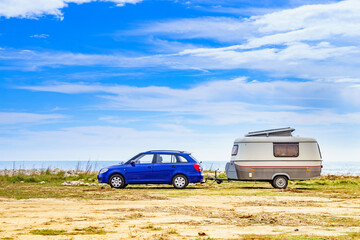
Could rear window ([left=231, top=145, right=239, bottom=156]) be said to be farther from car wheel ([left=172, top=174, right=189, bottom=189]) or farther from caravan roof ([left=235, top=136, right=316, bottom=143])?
car wheel ([left=172, top=174, right=189, bottom=189])

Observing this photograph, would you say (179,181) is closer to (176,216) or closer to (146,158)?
(146,158)

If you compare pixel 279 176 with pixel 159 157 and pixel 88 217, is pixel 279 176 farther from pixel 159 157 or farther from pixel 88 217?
pixel 88 217

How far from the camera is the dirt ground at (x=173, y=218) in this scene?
9828 millimetres

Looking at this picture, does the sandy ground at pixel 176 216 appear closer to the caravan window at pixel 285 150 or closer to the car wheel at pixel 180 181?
the car wheel at pixel 180 181

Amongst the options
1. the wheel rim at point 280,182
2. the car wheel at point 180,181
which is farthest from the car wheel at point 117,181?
the wheel rim at point 280,182

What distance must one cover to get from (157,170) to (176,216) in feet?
33.2

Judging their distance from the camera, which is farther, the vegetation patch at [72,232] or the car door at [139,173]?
the car door at [139,173]

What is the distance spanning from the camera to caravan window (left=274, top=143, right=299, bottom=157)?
77.6 ft

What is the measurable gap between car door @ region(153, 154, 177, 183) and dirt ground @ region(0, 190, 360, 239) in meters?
5.23

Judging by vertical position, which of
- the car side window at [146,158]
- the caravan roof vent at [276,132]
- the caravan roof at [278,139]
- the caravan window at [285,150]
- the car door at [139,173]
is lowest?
the car door at [139,173]

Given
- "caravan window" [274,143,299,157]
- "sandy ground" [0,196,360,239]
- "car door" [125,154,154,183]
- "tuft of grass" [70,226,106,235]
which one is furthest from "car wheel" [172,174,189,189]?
"tuft of grass" [70,226,106,235]

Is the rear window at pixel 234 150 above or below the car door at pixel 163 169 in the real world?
above

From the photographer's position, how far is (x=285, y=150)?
77.7 ft

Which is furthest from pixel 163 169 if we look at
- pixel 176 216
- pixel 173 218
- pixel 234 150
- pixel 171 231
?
pixel 171 231
